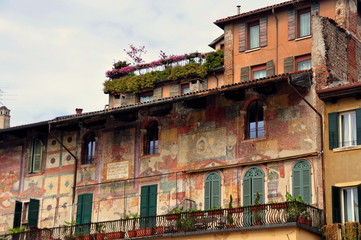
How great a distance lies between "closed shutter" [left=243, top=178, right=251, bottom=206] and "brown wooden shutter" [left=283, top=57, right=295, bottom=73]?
8.00 meters

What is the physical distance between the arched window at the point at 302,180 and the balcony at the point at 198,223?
0.86 m

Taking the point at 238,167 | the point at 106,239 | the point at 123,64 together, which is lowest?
the point at 106,239

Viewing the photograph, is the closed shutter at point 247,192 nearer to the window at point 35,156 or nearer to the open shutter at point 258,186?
the open shutter at point 258,186

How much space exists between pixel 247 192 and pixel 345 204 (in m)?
3.63

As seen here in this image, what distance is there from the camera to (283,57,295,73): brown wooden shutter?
37641mm

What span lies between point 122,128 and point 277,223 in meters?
9.01

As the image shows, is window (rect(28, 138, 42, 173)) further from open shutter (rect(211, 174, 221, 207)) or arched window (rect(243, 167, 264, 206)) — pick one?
arched window (rect(243, 167, 264, 206))

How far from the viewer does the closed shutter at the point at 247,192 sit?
3080 cm

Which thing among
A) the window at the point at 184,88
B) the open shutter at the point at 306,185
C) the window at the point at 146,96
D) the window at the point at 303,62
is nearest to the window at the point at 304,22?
the window at the point at 303,62

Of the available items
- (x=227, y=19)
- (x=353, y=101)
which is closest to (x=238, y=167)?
(x=353, y=101)

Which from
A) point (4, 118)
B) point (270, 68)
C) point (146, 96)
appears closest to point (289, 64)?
point (270, 68)

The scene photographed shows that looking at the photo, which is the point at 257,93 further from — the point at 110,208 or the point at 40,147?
the point at 40,147

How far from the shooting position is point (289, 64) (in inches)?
1489

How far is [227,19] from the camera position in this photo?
130 ft
